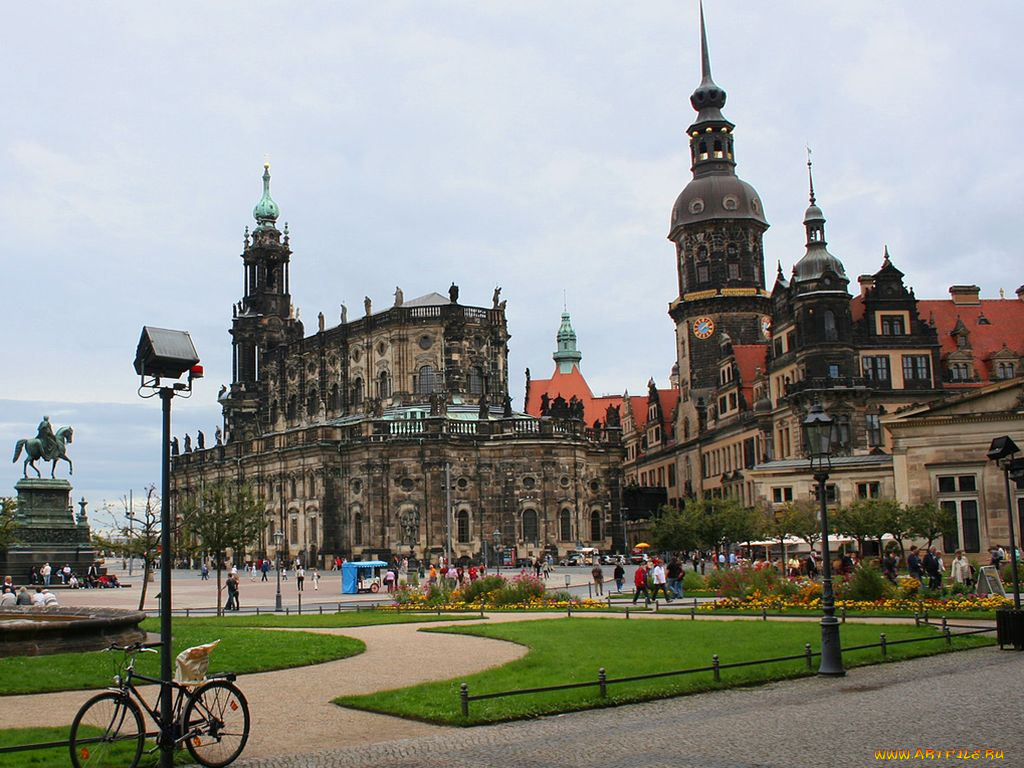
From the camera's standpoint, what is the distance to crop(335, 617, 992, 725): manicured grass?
48.3ft

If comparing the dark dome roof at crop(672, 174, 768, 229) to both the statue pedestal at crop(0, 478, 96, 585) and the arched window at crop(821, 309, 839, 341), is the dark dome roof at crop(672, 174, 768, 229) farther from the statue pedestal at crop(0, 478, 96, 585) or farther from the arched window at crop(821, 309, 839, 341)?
the statue pedestal at crop(0, 478, 96, 585)

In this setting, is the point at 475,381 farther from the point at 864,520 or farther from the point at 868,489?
the point at 864,520

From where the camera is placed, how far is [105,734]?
11055mm

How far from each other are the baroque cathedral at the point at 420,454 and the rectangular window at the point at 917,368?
26501mm

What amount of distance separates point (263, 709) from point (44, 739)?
3177 mm

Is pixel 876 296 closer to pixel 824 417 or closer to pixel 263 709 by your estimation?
pixel 824 417

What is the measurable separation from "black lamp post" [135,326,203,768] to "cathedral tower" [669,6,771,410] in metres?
80.2

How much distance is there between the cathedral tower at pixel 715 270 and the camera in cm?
9162

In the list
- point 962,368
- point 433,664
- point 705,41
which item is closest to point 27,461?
point 433,664

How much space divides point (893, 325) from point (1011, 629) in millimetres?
→ 50385

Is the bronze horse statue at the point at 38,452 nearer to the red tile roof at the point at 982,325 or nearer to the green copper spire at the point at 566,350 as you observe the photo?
the red tile roof at the point at 982,325

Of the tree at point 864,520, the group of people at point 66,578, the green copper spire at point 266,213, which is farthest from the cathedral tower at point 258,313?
the tree at point 864,520

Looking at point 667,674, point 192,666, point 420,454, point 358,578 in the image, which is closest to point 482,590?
point 358,578

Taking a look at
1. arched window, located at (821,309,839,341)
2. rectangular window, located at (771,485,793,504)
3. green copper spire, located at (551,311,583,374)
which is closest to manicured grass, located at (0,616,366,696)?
rectangular window, located at (771,485,793,504)
